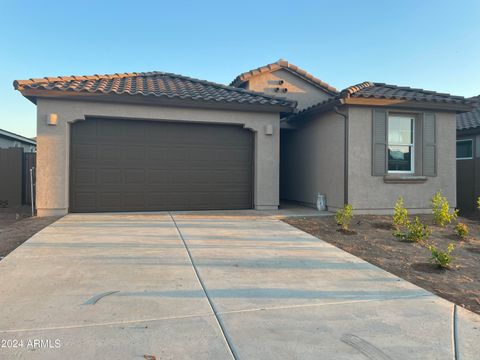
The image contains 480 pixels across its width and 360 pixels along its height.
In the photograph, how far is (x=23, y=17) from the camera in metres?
11.5

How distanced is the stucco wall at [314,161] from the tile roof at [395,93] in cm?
83

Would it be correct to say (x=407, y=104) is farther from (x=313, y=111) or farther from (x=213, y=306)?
(x=213, y=306)

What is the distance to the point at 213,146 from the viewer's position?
10555mm

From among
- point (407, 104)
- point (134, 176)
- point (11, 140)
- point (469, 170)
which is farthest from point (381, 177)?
point (11, 140)

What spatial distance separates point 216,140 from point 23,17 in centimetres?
751

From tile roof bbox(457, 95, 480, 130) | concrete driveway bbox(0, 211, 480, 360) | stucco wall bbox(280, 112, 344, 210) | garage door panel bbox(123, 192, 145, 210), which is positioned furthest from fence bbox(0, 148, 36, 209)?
tile roof bbox(457, 95, 480, 130)

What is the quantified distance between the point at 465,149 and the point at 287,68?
7.94 metres

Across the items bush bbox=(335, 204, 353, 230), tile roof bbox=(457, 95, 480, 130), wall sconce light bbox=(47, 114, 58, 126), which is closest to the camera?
bush bbox=(335, 204, 353, 230)

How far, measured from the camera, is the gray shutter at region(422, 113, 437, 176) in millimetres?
10352

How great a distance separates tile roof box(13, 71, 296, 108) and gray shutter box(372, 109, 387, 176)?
2.38 m

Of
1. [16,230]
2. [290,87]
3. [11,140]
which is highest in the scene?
[290,87]

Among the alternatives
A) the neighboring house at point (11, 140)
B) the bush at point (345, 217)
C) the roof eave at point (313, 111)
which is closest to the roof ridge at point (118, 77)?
the roof eave at point (313, 111)

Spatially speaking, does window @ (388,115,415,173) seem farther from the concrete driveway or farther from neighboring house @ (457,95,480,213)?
the concrete driveway

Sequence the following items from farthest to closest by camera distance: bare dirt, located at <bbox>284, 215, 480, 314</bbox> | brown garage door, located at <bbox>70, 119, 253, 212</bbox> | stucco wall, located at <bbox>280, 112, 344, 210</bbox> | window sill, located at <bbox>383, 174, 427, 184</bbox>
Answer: stucco wall, located at <bbox>280, 112, 344, 210</bbox>, window sill, located at <bbox>383, 174, 427, 184</bbox>, brown garage door, located at <bbox>70, 119, 253, 212</bbox>, bare dirt, located at <bbox>284, 215, 480, 314</bbox>
